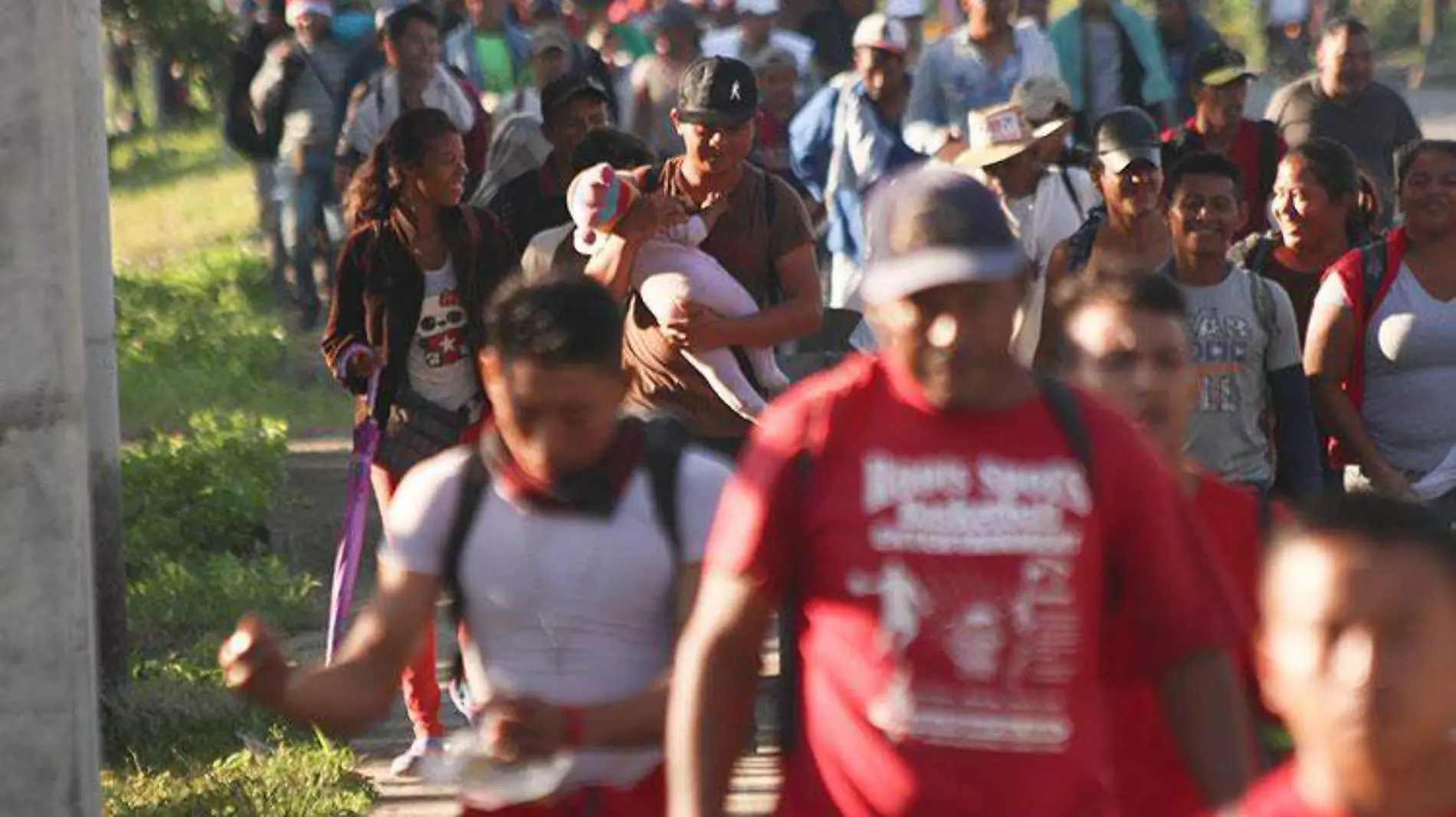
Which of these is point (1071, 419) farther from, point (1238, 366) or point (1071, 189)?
point (1071, 189)

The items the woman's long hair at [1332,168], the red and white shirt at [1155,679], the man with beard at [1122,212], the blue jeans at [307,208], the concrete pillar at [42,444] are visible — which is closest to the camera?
the red and white shirt at [1155,679]

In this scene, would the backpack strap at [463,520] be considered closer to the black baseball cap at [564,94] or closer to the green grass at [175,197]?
the black baseball cap at [564,94]

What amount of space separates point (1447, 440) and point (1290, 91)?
5.11m

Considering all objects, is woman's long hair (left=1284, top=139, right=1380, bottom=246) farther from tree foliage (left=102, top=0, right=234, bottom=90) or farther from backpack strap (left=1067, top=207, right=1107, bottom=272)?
tree foliage (left=102, top=0, right=234, bottom=90)

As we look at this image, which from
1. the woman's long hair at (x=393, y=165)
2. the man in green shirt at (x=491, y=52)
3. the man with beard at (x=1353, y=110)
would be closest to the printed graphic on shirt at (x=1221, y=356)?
the woman's long hair at (x=393, y=165)

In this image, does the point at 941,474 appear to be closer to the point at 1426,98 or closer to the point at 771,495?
the point at 771,495

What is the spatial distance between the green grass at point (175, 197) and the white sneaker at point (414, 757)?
47.5 feet

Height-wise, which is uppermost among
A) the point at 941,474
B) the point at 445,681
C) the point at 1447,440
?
the point at 941,474

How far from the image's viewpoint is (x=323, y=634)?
38.6 ft

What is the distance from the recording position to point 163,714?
1009cm

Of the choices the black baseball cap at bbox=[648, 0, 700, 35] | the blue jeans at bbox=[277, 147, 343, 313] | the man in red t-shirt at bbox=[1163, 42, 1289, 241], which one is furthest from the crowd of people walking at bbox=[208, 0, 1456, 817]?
the black baseball cap at bbox=[648, 0, 700, 35]

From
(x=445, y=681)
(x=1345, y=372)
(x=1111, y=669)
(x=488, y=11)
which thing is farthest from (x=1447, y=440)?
(x=488, y=11)

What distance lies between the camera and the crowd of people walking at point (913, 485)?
4.79 meters

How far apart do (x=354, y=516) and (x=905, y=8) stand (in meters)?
11.1
